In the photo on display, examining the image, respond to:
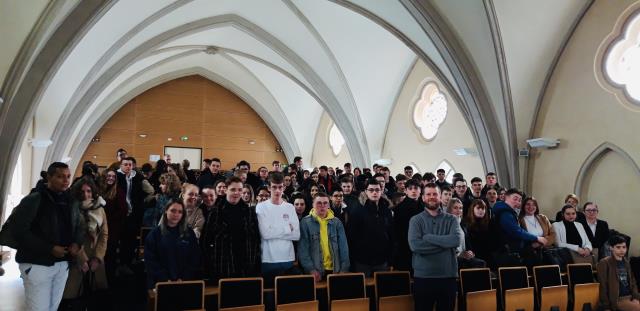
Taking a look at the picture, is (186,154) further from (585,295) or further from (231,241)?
(585,295)

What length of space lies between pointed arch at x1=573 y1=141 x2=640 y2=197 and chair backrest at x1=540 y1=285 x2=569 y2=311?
3.73m

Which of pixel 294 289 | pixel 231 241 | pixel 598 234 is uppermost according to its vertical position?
pixel 231 241

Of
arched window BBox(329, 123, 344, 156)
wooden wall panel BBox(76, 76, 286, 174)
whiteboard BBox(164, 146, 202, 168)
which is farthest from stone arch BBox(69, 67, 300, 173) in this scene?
whiteboard BBox(164, 146, 202, 168)

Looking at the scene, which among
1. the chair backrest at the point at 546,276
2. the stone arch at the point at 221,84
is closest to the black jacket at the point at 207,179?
the chair backrest at the point at 546,276

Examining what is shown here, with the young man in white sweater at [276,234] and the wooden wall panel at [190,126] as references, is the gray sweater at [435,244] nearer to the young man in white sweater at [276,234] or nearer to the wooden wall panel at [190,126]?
the young man in white sweater at [276,234]

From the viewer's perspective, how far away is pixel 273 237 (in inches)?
160

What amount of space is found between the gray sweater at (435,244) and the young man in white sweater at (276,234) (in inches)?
45.3

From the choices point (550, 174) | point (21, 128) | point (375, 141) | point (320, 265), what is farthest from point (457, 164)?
point (21, 128)

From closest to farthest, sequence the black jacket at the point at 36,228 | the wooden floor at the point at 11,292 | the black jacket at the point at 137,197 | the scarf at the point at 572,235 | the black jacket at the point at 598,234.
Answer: the black jacket at the point at 36,228
the wooden floor at the point at 11,292
the scarf at the point at 572,235
the black jacket at the point at 137,197
the black jacket at the point at 598,234

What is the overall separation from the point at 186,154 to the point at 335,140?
249 inches

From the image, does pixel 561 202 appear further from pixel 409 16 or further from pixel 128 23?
pixel 128 23

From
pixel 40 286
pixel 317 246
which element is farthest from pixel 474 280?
pixel 40 286

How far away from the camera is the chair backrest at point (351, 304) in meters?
3.94

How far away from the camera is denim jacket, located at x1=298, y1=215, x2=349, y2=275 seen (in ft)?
13.9
